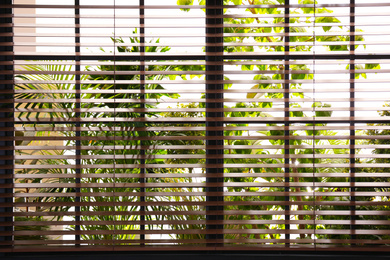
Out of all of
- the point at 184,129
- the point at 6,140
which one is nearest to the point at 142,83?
the point at 184,129

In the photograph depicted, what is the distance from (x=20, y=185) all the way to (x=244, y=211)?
129 centimetres

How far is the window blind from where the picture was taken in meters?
1.78

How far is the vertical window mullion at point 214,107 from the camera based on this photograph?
1809 millimetres

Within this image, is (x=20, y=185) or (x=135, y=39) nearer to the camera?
(x=20, y=185)

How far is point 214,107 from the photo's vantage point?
1.88 meters

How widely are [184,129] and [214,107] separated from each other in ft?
0.77

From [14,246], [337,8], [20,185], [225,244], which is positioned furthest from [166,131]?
[337,8]

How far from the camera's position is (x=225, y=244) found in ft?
6.04

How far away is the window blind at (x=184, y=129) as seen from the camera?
1.78 metres

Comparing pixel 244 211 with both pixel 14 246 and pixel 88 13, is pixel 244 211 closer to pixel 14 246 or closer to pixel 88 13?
pixel 14 246

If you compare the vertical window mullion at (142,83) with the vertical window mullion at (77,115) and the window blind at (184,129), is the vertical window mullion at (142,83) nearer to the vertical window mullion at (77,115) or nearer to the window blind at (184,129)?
the window blind at (184,129)

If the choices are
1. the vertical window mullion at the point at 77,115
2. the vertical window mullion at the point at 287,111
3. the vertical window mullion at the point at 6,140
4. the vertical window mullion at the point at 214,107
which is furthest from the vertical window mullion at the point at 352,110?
the vertical window mullion at the point at 6,140

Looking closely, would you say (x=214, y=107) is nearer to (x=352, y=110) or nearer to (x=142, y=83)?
(x=142, y=83)

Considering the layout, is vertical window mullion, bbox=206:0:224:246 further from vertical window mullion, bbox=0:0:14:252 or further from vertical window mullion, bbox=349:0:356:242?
vertical window mullion, bbox=0:0:14:252
